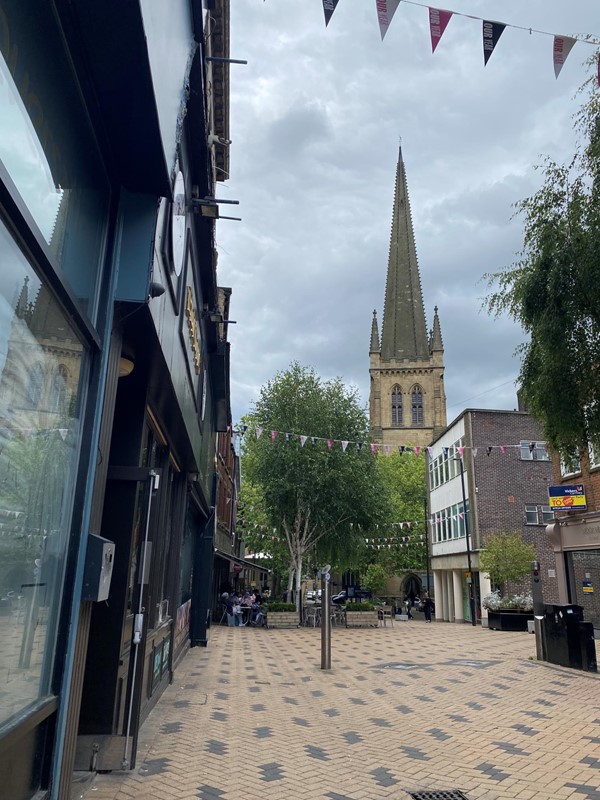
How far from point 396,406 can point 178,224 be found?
81.0 metres

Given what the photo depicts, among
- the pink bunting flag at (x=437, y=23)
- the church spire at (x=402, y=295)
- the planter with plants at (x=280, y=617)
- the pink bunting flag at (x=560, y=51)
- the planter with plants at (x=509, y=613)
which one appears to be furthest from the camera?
the church spire at (x=402, y=295)

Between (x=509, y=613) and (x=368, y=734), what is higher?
(x=509, y=613)

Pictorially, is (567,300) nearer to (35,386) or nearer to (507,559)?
(35,386)

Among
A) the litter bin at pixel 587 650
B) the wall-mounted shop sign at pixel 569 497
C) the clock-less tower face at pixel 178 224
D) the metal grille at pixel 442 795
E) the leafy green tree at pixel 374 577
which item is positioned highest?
the clock-less tower face at pixel 178 224

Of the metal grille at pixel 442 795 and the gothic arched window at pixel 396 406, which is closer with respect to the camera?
the metal grille at pixel 442 795

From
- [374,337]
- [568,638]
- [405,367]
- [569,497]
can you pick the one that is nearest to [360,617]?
[569,497]

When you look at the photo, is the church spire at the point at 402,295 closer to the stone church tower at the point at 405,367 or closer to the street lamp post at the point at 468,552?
the stone church tower at the point at 405,367

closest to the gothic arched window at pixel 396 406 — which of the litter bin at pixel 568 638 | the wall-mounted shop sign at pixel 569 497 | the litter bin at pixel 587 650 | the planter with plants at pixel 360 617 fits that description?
the planter with plants at pixel 360 617

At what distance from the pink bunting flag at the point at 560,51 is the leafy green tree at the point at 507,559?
23.1 m

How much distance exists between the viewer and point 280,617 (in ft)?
82.2

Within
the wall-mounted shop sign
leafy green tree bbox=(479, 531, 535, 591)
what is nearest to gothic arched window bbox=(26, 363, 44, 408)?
the wall-mounted shop sign

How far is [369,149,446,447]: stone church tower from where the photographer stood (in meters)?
83.8

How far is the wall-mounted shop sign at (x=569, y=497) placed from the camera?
1777cm

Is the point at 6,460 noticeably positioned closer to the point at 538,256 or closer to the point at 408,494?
the point at 538,256
